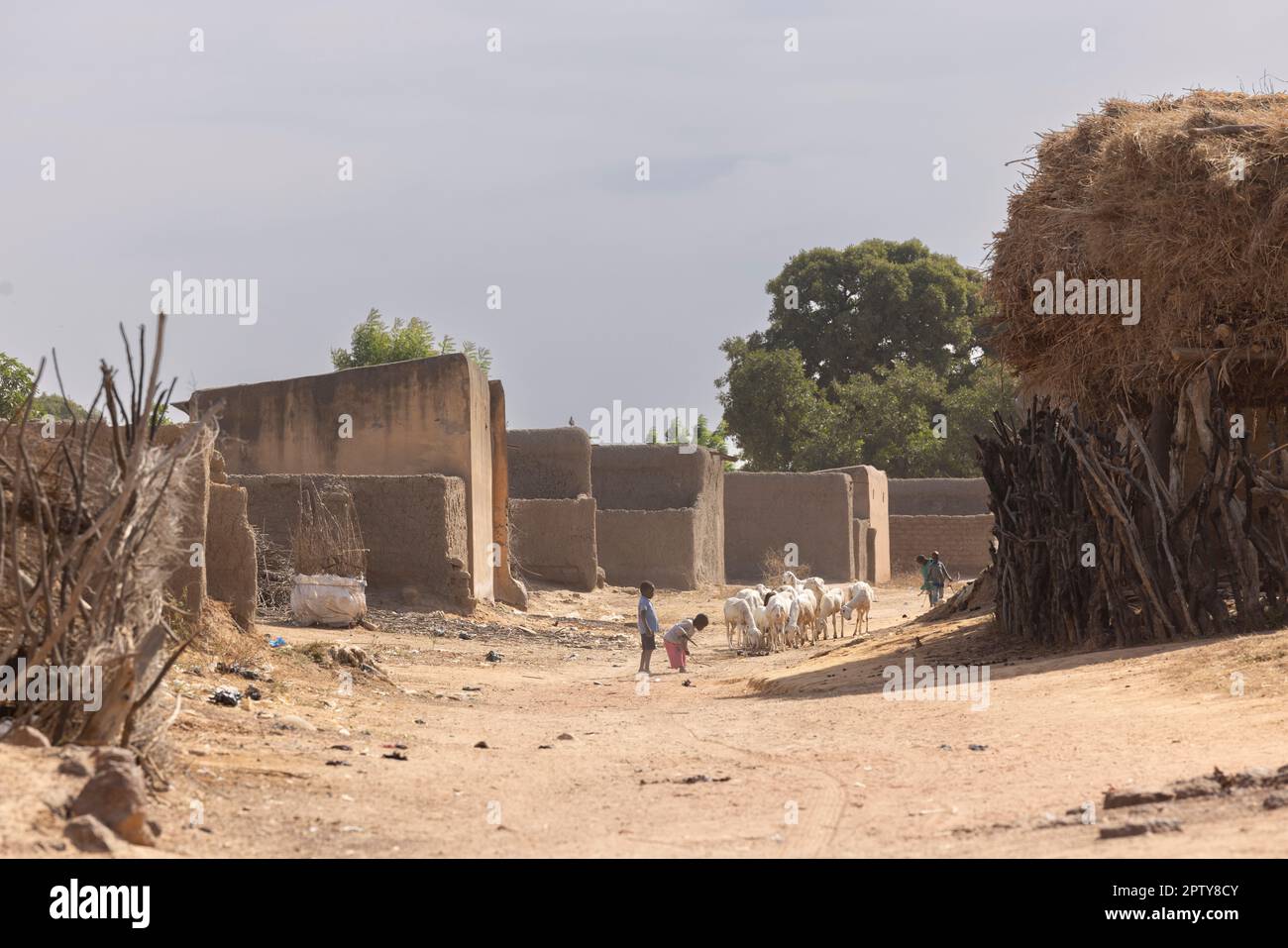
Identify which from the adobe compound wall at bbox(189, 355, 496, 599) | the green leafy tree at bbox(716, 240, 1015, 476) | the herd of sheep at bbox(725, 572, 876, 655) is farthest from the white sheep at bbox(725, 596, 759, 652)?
the green leafy tree at bbox(716, 240, 1015, 476)

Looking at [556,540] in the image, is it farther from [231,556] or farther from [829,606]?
[231,556]

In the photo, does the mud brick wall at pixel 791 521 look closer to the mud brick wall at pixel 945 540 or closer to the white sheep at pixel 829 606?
the mud brick wall at pixel 945 540

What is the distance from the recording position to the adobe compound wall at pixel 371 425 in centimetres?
2023

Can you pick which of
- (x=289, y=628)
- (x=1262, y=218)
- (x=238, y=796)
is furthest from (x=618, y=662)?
(x=238, y=796)

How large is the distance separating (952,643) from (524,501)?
35.5 ft

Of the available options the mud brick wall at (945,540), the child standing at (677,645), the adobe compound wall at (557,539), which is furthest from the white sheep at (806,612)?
the mud brick wall at (945,540)

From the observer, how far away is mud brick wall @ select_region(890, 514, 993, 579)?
32.3m

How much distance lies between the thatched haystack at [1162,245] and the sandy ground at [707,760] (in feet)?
9.22

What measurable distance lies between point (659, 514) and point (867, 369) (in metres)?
25.6

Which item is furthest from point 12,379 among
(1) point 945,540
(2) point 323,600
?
(1) point 945,540

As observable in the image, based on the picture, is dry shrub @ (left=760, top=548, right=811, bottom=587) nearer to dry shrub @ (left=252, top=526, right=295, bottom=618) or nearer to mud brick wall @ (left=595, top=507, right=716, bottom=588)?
mud brick wall @ (left=595, top=507, right=716, bottom=588)

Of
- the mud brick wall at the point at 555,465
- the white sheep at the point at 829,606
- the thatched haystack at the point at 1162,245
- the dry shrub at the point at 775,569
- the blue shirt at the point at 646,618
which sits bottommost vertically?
the dry shrub at the point at 775,569

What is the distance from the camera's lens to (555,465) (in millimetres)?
26094

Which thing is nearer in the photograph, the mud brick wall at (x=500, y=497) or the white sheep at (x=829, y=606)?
the white sheep at (x=829, y=606)
